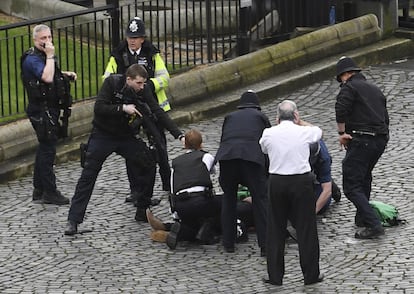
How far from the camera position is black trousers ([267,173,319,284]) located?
10.9 meters

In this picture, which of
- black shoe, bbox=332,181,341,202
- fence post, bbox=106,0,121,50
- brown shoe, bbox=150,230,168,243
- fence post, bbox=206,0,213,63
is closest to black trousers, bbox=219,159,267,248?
brown shoe, bbox=150,230,168,243

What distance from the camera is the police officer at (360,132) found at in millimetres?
12070

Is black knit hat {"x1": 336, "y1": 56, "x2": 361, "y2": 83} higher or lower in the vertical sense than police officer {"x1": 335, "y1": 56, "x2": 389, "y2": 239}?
higher

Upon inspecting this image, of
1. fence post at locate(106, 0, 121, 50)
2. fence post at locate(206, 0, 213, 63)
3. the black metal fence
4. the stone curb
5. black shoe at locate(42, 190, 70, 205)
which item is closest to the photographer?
black shoe at locate(42, 190, 70, 205)

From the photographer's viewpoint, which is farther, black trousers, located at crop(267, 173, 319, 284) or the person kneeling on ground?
the person kneeling on ground

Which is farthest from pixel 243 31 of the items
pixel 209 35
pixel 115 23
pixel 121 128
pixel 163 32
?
pixel 121 128

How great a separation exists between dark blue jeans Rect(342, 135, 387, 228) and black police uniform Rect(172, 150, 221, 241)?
1.25 metres

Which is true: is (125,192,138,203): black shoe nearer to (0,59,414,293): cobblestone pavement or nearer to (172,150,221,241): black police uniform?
(0,59,414,293): cobblestone pavement

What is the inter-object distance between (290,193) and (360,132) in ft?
4.92

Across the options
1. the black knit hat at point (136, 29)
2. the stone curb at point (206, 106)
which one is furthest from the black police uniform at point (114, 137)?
the stone curb at point (206, 106)

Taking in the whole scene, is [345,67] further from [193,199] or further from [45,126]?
[45,126]

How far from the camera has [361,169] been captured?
12.1 metres

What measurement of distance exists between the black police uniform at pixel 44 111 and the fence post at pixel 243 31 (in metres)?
4.90

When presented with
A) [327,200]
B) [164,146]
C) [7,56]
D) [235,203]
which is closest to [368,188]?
[327,200]
